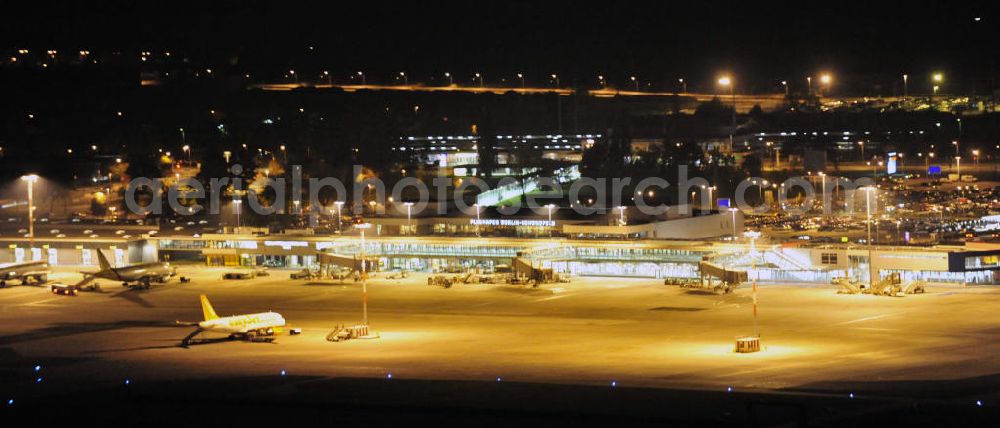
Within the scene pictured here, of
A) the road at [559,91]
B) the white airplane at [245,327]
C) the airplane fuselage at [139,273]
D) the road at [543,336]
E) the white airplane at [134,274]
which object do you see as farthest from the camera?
the road at [559,91]

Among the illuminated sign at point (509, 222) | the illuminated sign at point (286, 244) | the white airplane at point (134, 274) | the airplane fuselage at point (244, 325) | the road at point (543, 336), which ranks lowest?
the road at point (543, 336)

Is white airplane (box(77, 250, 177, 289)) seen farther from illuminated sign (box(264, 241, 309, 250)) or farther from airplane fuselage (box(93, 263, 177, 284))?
illuminated sign (box(264, 241, 309, 250))

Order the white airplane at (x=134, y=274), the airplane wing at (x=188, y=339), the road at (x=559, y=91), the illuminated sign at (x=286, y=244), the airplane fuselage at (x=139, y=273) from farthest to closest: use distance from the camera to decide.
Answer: the road at (x=559, y=91)
the illuminated sign at (x=286, y=244)
the airplane fuselage at (x=139, y=273)
the white airplane at (x=134, y=274)
the airplane wing at (x=188, y=339)

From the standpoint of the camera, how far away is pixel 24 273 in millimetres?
52438

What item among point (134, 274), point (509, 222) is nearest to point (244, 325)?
point (134, 274)

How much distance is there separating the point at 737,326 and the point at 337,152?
6614 centimetres

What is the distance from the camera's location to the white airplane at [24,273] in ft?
171

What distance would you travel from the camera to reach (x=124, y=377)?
2647 centimetres

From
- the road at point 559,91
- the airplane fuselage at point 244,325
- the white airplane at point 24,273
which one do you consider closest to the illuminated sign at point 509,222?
the white airplane at point 24,273

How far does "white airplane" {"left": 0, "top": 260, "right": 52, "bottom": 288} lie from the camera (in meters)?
52.2

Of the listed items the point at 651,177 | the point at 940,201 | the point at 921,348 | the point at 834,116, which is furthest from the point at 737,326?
the point at 834,116

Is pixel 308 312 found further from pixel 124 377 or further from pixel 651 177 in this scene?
pixel 651 177

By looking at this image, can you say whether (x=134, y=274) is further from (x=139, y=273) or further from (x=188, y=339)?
(x=188, y=339)

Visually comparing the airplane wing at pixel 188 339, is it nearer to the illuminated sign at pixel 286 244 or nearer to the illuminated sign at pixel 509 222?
the illuminated sign at pixel 286 244
